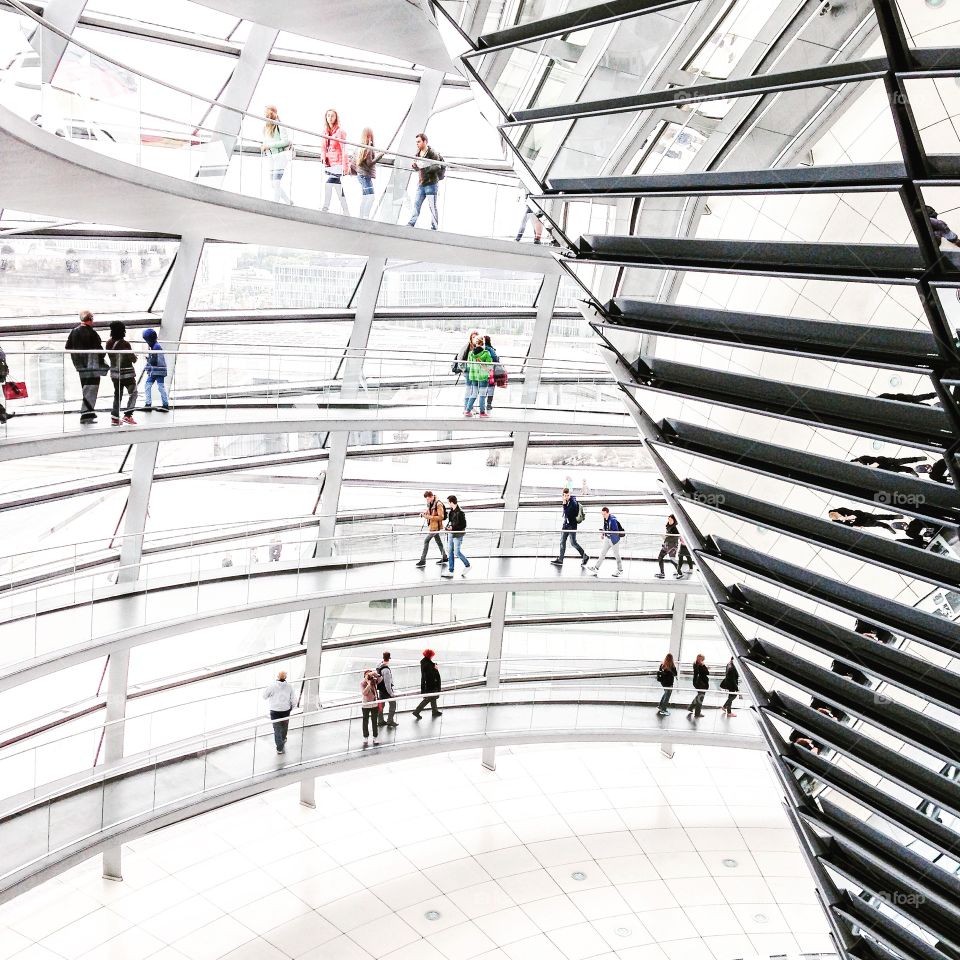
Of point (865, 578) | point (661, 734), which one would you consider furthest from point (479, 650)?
point (865, 578)

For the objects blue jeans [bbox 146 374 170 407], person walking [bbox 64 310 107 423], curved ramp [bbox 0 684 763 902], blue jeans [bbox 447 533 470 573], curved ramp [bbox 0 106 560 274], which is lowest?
curved ramp [bbox 0 684 763 902]

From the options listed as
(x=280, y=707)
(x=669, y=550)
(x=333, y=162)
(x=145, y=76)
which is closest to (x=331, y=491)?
(x=280, y=707)

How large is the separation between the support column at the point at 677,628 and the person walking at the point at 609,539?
2531mm

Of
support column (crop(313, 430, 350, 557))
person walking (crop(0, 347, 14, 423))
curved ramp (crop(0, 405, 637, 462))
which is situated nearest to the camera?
person walking (crop(0, 347, 14, 423))

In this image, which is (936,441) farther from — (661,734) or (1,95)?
(661,734)

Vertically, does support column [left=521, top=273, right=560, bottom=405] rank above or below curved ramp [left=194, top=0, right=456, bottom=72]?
below

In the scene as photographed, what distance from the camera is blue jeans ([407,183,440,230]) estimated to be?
570 inches

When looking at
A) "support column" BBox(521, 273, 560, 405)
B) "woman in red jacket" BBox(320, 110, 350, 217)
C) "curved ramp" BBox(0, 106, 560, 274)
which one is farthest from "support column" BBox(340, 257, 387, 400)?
"support column" BBox(521, 273, 560, 405)

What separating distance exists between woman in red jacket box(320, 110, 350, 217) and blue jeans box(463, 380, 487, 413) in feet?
11.6

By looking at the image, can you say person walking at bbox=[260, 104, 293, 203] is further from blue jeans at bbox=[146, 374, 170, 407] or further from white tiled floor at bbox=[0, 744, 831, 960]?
white tiled floor at bbox=[0, 744, 831, 960]

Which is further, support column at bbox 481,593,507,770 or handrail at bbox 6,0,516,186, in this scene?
support column at bbox 481,593,507,770

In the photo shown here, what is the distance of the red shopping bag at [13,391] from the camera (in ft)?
38.4

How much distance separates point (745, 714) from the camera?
17484mm

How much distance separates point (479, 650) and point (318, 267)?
25.4 feet
